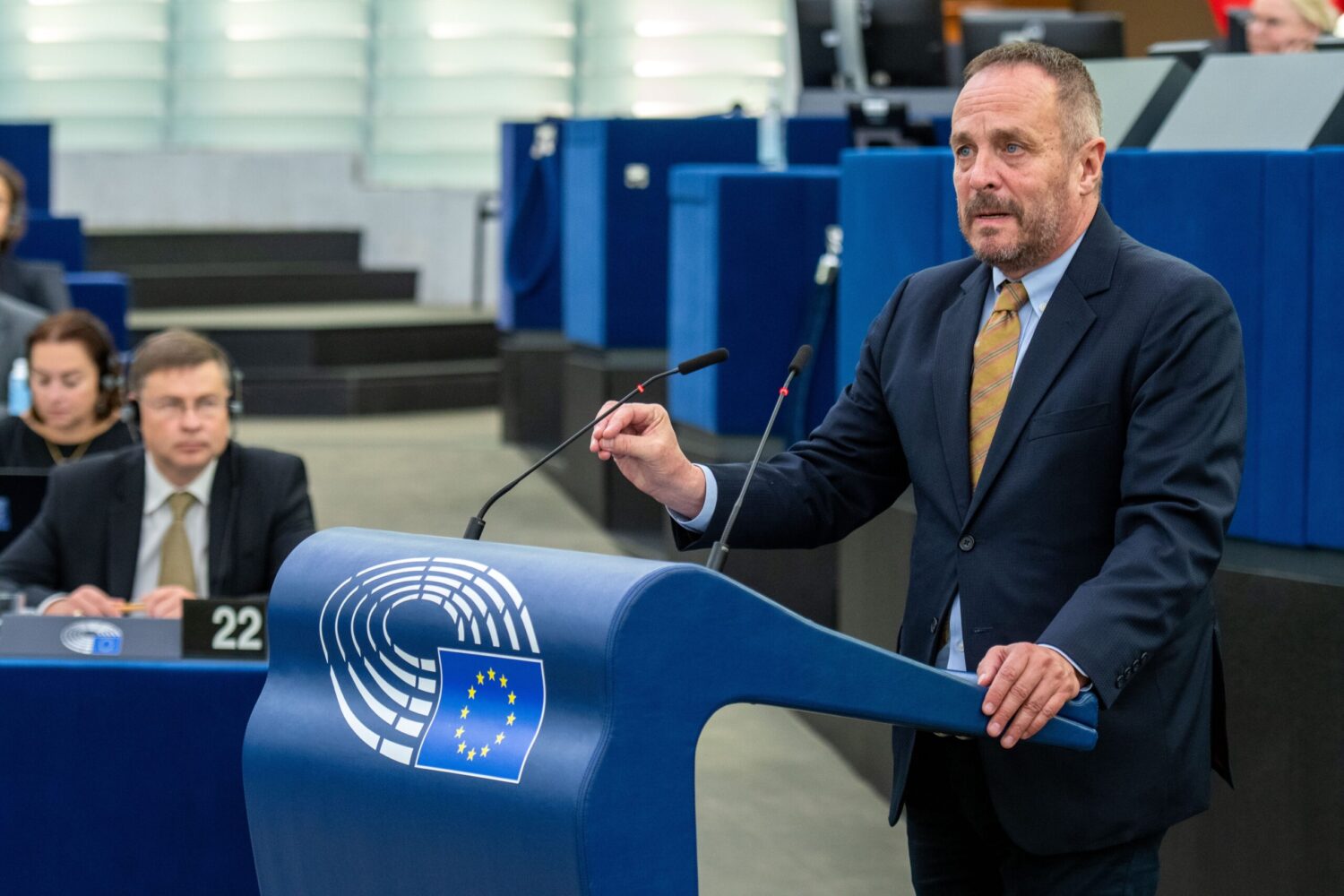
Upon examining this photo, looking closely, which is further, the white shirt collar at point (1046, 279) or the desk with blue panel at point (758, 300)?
the desk with blue panel at point (758, 300)

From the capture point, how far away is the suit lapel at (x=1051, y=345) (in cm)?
186

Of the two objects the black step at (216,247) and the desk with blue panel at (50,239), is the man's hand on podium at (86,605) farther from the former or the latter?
the black step at (216,247)

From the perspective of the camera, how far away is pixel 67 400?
4.09 meters

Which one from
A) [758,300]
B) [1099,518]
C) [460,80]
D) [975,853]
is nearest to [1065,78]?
[1099,518]

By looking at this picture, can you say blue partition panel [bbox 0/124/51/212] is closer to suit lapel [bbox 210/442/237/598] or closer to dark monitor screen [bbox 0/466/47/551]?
dark monitor screen [bbox 0/466/47/551]

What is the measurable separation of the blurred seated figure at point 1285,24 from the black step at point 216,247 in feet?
24.6

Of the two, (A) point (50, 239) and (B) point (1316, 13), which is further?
(A) point (50, 239)

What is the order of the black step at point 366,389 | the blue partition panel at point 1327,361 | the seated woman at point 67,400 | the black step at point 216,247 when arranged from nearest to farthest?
the blue partition panel at point 1327,361 < the seated woman at point 67,400 < the black step at point 366,389 < the black step at point 216,247

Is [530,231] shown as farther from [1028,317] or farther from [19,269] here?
[1028,317]

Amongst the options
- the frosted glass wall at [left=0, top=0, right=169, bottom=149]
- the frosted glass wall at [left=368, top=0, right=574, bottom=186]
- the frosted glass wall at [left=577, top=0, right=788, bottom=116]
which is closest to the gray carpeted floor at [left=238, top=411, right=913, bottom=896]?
the frosted glass wall at [left=577, top=0, right=788, bottom=116]

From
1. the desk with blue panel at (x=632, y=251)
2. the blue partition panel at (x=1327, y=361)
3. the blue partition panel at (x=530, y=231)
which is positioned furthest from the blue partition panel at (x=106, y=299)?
the blue partition panel at (x=1327, y=361)

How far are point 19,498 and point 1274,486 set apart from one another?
2194 mm

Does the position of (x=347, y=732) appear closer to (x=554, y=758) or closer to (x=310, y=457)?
(x=554, y=758)

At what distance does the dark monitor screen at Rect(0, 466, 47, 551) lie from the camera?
3.49 meters
